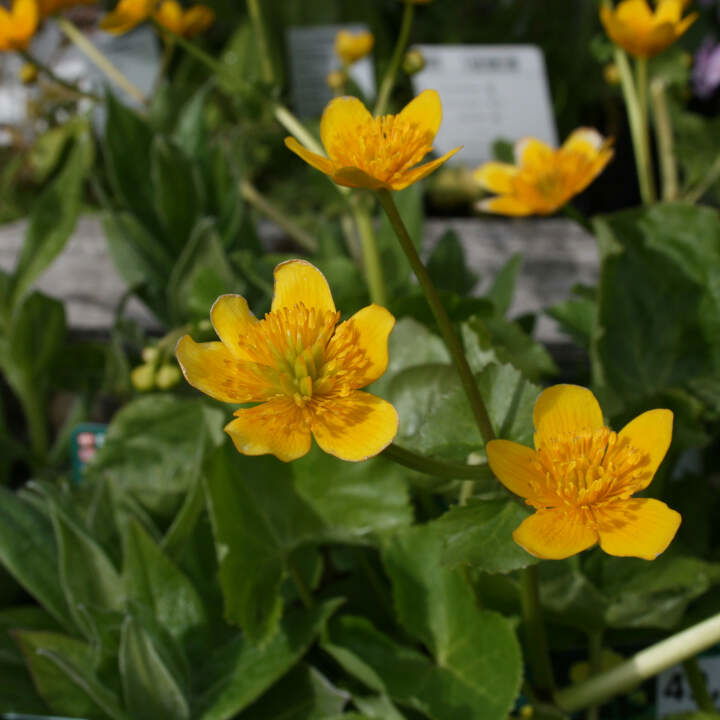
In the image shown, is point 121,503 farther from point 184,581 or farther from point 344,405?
point 344,405

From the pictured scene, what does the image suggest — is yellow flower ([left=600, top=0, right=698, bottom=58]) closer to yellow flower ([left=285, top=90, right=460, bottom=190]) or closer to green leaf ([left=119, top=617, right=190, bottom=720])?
yellow flower ([left=285, top=90, right=460, bottom=190])

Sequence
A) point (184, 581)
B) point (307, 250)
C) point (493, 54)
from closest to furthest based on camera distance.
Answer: point (184, 581) → point (307, 250) → point (493, 54)

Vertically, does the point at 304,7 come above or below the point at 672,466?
above

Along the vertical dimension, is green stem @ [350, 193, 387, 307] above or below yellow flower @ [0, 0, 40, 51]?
below

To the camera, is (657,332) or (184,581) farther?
(657,332)

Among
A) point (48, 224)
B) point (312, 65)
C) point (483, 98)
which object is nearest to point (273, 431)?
point (48, 224)

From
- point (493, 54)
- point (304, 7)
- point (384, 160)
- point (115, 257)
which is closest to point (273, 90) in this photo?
point (115, 257)

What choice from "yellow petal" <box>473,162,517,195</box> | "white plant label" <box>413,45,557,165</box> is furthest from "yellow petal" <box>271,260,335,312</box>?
"white plant label" <box>413,45,557,165</box>
